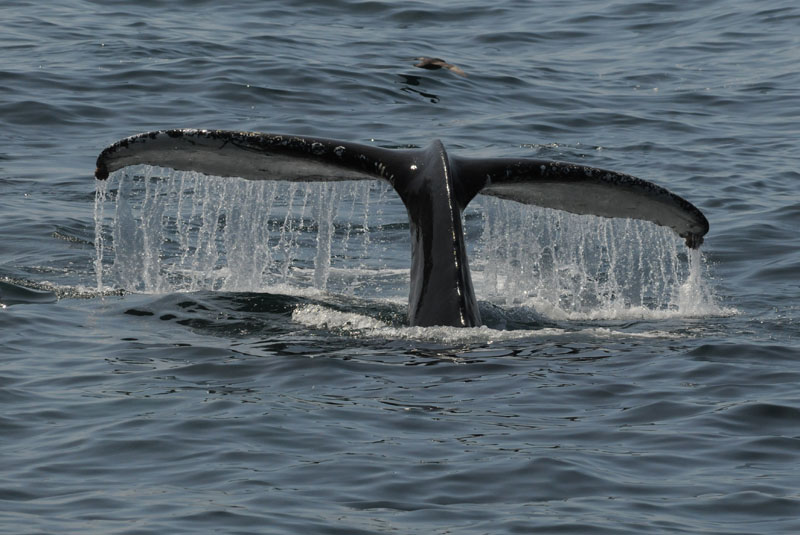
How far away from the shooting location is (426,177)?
9.37 metres

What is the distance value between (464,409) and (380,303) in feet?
10.8

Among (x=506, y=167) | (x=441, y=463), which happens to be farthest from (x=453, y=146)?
(x=441, y=463)

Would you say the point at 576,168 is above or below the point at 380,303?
above

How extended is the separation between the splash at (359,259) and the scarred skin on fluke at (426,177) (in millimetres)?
211

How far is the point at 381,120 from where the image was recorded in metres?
19.2

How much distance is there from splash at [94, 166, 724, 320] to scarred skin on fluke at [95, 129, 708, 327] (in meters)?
0.21

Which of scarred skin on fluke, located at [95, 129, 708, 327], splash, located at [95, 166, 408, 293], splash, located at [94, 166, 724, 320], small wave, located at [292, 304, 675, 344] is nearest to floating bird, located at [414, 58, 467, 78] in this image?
splash, located at [95, 166, 408, 293]

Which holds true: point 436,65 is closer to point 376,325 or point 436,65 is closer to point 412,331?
point 376,325

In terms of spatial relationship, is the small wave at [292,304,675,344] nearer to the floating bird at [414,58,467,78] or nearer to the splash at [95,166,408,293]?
the splash at [95,166,408,293]

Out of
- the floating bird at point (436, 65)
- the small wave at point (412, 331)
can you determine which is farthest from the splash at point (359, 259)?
the floating bird at point (436, 65)

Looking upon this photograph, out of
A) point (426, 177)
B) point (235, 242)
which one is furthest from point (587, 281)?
point (426, 177)

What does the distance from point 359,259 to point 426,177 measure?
416 cm

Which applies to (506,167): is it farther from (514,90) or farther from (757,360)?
(514,90)

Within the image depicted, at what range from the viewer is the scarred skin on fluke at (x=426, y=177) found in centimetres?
906
